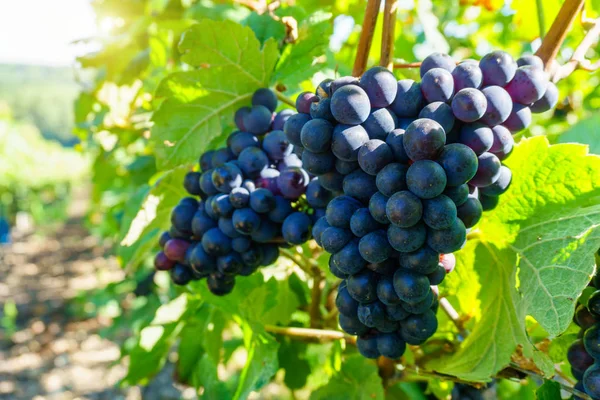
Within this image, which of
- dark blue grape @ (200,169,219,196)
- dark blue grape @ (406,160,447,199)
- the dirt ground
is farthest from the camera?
the dirt ground

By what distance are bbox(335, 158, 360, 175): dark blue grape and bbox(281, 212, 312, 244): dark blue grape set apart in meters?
0.15

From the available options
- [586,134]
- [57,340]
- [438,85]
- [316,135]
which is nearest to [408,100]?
[438,85]

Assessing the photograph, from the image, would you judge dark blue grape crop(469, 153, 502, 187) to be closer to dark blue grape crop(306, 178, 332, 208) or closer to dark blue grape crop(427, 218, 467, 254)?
dark blue grape crop(427, 218, 467, 254)

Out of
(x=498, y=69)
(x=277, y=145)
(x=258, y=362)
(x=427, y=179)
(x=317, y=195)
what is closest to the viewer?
(x=427, y=179)

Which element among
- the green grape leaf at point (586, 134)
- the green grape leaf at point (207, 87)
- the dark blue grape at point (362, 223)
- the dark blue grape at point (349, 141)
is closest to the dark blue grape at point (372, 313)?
the dark blue grape at point (362, 223)

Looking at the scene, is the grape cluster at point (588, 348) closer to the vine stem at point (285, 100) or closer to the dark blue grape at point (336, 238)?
the dark blue grape at point (336, 238)

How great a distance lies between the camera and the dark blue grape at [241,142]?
920 millimetres

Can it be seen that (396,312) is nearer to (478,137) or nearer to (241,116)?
(478,137)

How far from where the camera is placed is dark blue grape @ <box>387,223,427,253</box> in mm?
609

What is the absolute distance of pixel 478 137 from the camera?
65cm

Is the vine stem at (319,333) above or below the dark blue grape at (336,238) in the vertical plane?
→ below

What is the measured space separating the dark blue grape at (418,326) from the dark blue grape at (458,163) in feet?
0.68

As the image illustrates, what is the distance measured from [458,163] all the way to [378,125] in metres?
0.13

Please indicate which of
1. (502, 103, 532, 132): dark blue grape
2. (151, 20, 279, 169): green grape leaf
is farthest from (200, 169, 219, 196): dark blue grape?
(502, 103, 532, 132): dark blue grape
